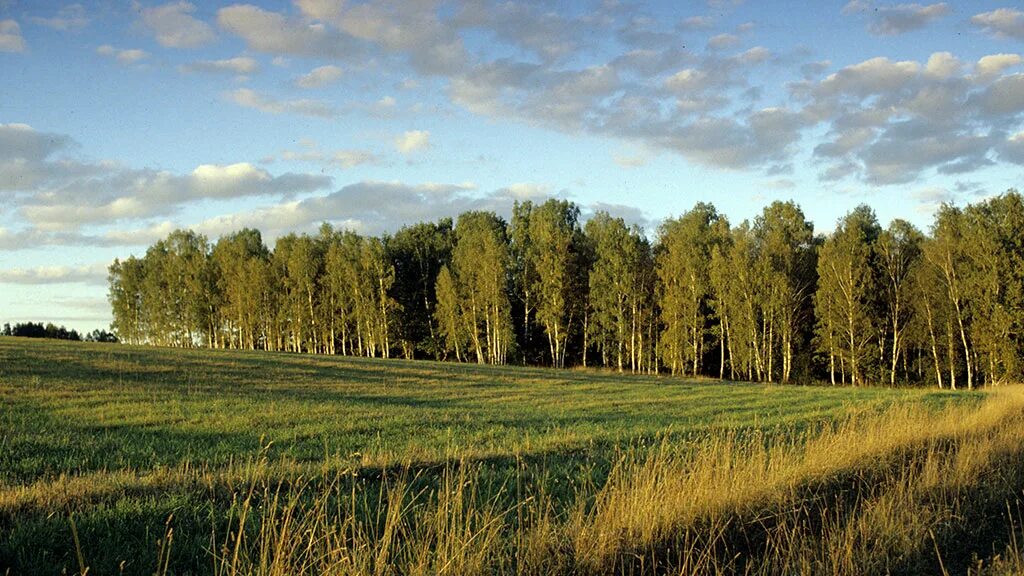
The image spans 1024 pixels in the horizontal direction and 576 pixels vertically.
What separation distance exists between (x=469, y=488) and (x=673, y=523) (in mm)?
3123

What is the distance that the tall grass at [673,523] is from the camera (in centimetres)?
668

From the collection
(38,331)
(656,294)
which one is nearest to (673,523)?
(656,294)

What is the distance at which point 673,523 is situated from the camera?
320 inches

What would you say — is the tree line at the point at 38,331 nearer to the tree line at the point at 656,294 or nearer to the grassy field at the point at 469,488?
the tree line at the point at 656,294

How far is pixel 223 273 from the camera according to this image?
84.8 metres

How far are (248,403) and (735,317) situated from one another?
142ft

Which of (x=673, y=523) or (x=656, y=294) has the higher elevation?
(x=656, y=294)

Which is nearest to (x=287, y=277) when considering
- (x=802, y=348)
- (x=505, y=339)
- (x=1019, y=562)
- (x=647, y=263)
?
(x=505, y=339)

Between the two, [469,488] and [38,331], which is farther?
[38,331]

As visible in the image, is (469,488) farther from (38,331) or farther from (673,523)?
(38,331)

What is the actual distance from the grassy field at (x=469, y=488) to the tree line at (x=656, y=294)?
31.6m

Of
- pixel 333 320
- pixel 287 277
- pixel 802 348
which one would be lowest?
pixel 802 348

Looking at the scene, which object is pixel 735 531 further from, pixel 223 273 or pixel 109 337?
pixel 109 337

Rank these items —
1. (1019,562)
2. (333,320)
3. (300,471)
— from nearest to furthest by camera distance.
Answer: (1019,562), (300,471), (333,320)
